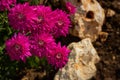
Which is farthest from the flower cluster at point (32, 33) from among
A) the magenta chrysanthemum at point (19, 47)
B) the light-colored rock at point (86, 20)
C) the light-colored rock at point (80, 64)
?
the light-colored rock at point (86, 20)

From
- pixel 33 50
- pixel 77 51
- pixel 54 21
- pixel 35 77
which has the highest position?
pixel 54 21

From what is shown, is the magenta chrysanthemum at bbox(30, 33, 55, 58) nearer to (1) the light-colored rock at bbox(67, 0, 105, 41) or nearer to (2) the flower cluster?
(2) the flower cluster

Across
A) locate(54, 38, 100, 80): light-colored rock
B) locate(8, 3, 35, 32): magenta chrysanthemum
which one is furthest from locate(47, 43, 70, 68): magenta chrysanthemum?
locate(54, 38, 100, 80): light-colored rock

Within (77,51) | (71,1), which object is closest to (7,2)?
(77,51)

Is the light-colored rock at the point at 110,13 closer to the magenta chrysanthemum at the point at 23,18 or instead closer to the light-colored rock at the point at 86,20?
the light-colored rock at the point at 86,20

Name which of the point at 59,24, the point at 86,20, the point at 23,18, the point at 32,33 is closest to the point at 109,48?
the point at 86,20

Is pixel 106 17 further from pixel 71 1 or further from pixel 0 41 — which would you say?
pixel 0 41
